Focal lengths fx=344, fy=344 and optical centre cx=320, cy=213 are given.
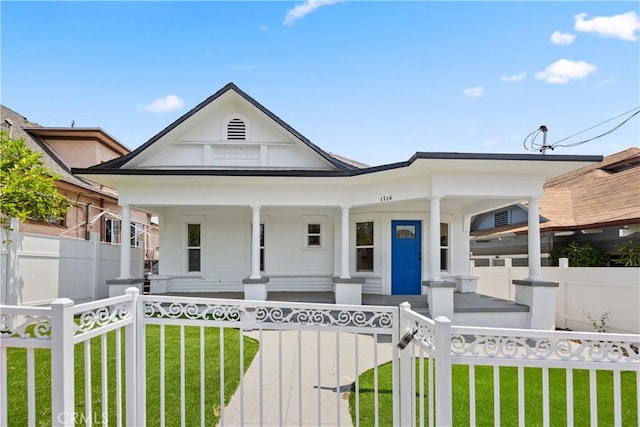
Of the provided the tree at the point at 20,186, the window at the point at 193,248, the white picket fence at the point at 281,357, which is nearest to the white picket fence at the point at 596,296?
the white picket fence at the point at 281,357

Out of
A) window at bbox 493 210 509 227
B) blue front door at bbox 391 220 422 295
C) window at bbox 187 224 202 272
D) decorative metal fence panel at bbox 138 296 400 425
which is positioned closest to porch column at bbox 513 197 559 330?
blue front door at bbox 391 220 422 295

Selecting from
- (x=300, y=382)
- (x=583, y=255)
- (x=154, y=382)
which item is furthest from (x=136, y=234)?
(x=583, y=255)

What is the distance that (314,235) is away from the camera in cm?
1055

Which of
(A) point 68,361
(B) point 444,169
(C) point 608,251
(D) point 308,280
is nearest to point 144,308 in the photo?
(A) point 68,361

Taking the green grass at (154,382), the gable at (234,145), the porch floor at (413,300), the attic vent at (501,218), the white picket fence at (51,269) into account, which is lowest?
the green grass at (154,382)

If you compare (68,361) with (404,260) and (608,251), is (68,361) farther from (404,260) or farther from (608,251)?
(608,251)

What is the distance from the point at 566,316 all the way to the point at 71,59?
43.6 feet

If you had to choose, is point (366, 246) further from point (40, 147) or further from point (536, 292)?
point (40, 147)

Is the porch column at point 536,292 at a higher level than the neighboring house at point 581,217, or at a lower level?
lower

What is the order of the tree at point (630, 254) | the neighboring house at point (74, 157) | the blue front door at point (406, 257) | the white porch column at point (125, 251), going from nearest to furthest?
the tree at point (630, 254) < the white porch column at point (125, 251) < the blue front door at point (406, 257) < the neighboring house at point (74, 157)

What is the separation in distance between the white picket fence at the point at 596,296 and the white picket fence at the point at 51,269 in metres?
11.8

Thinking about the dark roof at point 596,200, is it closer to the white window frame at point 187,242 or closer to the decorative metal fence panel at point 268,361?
the decorative metal fence panel at point 268,361

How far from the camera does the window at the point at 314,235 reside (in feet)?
34.7

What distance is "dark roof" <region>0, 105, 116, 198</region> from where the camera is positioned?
11.7m
